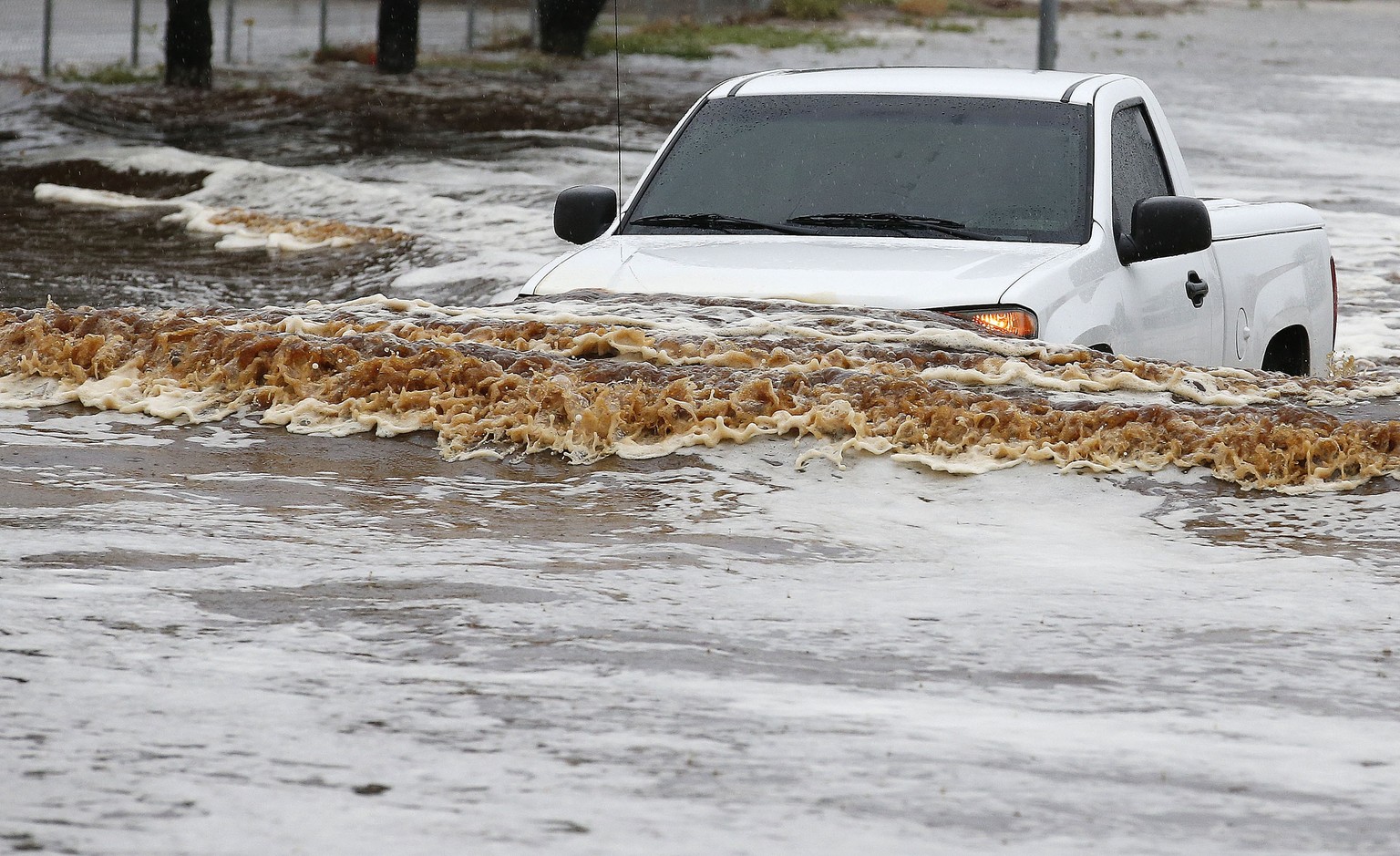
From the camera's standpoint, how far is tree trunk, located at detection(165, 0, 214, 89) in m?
26.1

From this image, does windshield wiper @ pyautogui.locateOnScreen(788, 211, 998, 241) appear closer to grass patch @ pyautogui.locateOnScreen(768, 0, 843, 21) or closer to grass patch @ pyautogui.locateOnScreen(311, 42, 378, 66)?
grass patch @ pyautogui.locateOnScreen(311, 42, 378, 66)

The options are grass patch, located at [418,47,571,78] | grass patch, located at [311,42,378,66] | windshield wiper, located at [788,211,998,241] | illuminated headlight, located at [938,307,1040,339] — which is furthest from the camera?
grass patch, located at [311,42,378,66]

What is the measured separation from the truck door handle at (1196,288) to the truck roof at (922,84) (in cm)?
76

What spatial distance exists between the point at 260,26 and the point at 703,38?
916cm

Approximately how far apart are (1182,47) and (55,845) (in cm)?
3866

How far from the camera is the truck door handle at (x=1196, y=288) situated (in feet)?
23.0

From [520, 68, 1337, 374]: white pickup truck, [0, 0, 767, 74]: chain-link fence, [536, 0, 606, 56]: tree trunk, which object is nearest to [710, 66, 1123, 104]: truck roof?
[520, 68, 1337, 374]: white pickup truck

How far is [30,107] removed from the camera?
22594mm

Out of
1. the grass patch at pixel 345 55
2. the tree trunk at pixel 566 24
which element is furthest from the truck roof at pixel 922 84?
the tree trunk at pixel 566 24

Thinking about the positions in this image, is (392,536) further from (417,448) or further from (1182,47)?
(1182,47)

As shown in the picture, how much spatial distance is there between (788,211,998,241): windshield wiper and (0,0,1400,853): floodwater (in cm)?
64

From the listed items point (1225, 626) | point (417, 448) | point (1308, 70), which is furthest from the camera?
point (1308, 70)

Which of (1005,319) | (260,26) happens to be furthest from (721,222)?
(260,26)

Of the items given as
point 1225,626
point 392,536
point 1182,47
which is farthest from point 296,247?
point 1182,47
